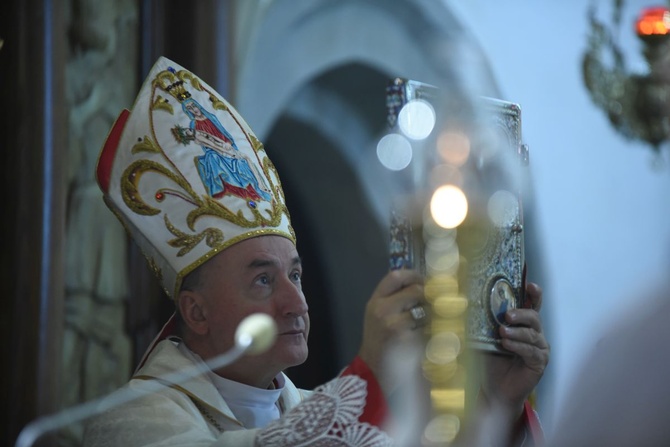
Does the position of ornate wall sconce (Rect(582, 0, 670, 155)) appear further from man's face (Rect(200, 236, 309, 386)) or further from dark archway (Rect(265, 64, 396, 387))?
man's face (Rect(200, 236, 309, 386))

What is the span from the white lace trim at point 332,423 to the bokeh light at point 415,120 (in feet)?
1.49

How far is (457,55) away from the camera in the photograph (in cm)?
475

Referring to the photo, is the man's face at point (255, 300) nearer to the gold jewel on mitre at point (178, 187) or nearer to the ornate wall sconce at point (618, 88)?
the gold jewel on mitre at point (178, 187)

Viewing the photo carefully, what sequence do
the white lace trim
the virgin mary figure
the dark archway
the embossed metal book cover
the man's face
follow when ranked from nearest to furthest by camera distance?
the white lace trim < the embossed metal book cover < the man's face < the virgin mary figure < the dark archway

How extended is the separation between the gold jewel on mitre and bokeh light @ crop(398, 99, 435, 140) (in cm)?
44

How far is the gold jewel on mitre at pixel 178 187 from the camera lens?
2.60 m

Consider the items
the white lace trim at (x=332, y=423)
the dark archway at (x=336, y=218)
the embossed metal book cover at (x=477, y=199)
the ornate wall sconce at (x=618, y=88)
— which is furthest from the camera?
the ornate wall sconce at (x=618, y=88)

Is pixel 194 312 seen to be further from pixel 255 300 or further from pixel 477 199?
pixel 477 199

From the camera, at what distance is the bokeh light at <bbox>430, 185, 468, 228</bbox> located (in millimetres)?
2295

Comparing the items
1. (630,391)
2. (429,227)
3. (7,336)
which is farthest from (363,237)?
(630,391)

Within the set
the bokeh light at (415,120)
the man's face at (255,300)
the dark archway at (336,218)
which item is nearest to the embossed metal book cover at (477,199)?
the bokeh light at (415,120)

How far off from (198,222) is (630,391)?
1422mm

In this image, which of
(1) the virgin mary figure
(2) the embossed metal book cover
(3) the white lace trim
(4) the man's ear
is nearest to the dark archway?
(1) the virgin mary figure

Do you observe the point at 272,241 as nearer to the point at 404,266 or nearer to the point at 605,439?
the point at 404,266
